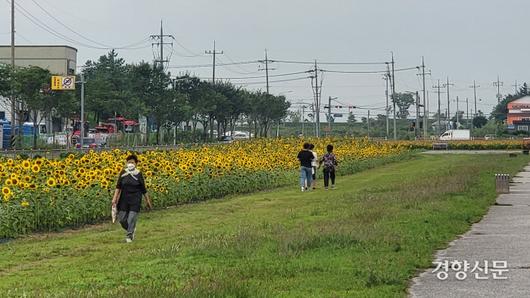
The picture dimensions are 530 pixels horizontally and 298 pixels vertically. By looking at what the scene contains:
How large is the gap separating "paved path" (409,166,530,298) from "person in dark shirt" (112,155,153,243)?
5.29 meters

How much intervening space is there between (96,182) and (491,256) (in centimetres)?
951

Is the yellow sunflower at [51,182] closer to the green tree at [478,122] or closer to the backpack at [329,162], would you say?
the backpack at [329,162]

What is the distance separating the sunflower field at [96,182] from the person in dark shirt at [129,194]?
2292mm

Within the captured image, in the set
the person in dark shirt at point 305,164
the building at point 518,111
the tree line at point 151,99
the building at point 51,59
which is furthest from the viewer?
the building at point 518,111

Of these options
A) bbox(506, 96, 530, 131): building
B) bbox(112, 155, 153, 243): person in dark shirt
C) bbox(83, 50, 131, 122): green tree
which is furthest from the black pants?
bbox(506, 96, 530, 131): building

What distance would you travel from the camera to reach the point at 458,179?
84.3ft

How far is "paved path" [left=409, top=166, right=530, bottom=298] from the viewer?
26.5 ft

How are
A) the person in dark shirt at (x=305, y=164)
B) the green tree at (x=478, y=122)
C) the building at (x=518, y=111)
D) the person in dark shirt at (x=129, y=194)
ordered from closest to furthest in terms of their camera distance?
the person in dark shirt at (x=129, y=194) → the person in dark shirt at (x=305, y=164) → the building at (x=518, y=111) → the green tree at (x=478, y=122)

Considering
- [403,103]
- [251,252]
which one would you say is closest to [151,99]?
[251,252]

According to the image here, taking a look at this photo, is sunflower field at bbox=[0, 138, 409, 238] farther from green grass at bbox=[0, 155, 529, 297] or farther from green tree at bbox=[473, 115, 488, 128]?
green tree at bbox=[473, 115, 488, 128]

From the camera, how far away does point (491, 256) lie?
10.6 meters

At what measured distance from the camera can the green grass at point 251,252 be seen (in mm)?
8133

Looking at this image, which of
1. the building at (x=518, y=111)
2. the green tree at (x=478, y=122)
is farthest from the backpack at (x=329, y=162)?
the green tree at (x=478, y=122)

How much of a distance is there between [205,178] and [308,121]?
14663 cm
